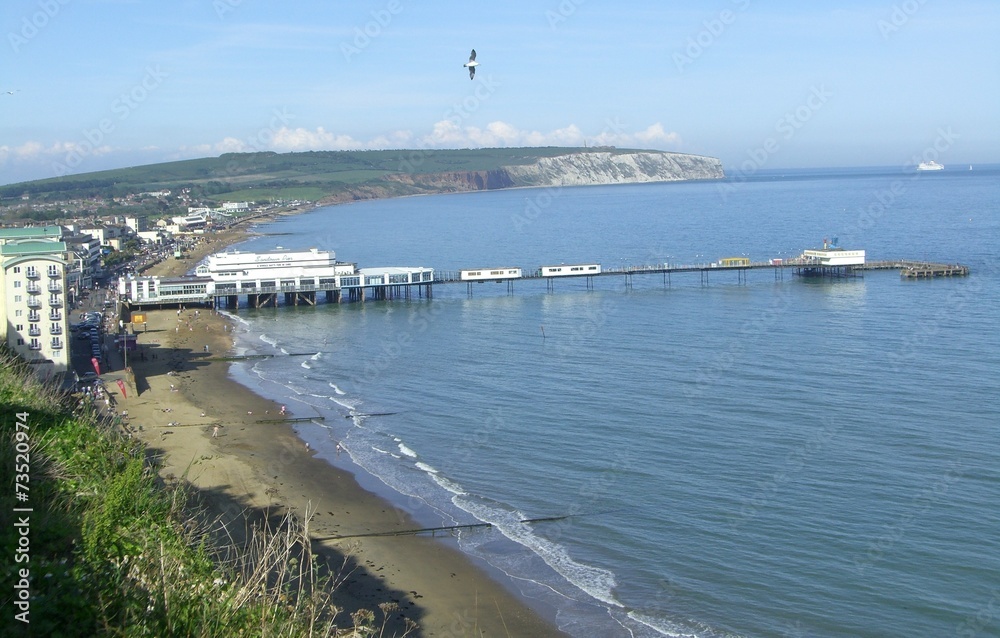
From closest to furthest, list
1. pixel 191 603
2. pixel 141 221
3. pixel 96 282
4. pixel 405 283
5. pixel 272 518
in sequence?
1. pixel 191 603
2. pixel 272 518
3. pixel 405 283
4. pixel 96 282
5. pixel 141 221

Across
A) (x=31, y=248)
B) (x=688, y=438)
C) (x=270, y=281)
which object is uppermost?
(x=31, y=248)

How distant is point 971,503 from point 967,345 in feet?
69.5

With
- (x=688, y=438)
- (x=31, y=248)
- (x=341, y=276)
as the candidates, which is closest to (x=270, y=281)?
(x=341, y=276)

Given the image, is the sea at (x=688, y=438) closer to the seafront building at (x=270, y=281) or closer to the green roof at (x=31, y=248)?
the seafront building at (x=270, y=281)

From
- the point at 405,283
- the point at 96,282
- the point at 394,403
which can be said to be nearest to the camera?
the point at 394,403

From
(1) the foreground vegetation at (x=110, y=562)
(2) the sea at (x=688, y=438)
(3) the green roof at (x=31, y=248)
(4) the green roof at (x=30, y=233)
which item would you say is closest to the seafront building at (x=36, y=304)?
(3) the green roof at (x=31, y=248)

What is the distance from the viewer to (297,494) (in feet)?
77.6

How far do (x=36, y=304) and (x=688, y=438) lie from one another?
25.2m

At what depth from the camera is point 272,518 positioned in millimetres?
21453

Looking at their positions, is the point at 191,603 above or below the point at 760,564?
above

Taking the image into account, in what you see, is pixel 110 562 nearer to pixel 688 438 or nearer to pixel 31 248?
pixel 688 438

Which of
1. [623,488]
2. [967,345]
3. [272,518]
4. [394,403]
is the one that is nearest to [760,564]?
[623,488]

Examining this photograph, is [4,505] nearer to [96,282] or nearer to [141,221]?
[96,282]

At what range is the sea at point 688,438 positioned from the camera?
18.0 metres
